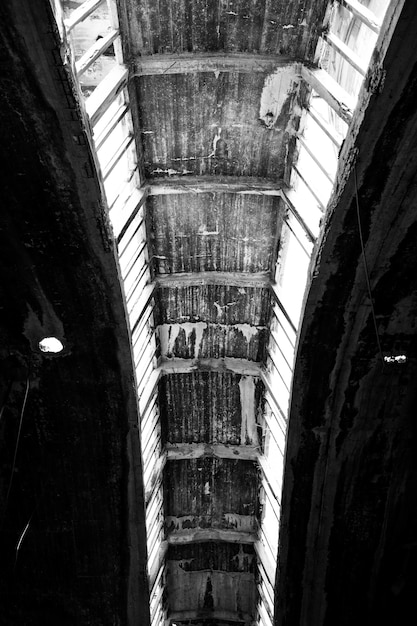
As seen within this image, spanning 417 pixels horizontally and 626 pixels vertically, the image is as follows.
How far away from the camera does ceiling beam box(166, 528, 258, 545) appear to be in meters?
13.5

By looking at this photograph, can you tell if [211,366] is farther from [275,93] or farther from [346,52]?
[346,52]

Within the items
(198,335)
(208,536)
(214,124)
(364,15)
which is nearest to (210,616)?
(208,536)

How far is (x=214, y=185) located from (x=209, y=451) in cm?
522

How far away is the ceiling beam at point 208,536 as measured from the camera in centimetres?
1345

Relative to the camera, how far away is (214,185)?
9602 millimetres

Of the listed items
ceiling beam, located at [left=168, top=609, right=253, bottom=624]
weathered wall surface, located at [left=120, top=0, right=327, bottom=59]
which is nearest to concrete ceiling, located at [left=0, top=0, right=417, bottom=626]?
weathered wall surface, located at [left=120, top=0, right=327, bottom=59]

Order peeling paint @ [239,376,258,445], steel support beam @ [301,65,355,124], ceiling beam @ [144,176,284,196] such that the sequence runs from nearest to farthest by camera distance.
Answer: steel support beam @ [301,65,355,124] < ceiling beam @ [144,176,284,196] < peeling paint @ [239,376,258,445]

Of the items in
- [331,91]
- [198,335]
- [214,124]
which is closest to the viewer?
[331,91]

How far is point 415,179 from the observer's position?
23.7 feet

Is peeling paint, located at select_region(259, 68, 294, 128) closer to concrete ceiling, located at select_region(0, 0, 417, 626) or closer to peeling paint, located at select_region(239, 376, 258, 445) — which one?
concrete ceiling, located at select_region(0, 0, 417, 626)

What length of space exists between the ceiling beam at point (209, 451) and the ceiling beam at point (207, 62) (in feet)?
22.3

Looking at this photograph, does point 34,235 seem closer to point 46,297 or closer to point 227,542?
point 46,297

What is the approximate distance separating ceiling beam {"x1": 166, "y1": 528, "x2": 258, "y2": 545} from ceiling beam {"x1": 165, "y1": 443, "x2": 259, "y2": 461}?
5.53 ft

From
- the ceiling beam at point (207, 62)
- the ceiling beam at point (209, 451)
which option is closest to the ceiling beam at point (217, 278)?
the ceiling beam at point (207, 62)
